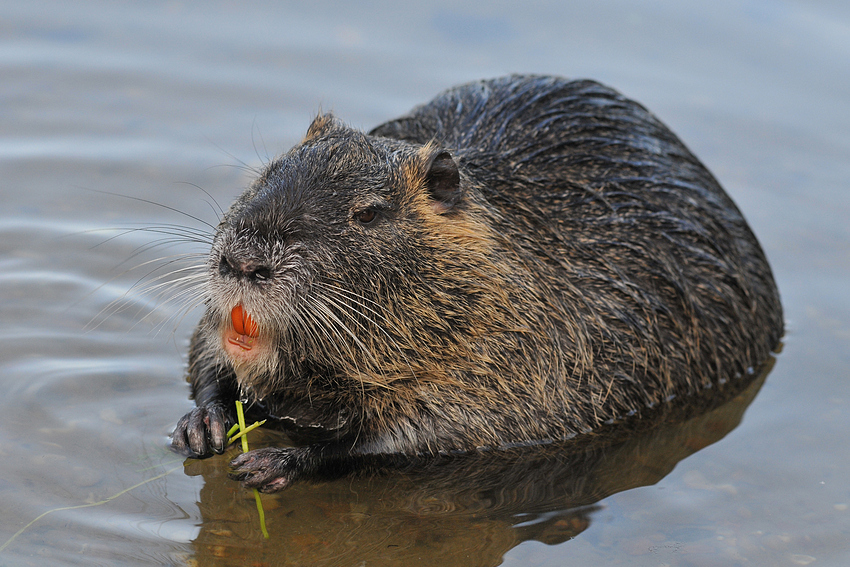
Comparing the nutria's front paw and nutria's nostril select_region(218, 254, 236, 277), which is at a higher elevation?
nutria's nostril select_region(218, 254, 236, 277)

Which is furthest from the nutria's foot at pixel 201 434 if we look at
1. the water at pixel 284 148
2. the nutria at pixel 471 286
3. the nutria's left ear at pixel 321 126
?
the nutria's left ear at pixel 321 126

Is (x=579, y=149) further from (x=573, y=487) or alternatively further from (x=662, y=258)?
(x=573, y=487)

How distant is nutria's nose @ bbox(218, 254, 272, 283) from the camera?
4535 mm

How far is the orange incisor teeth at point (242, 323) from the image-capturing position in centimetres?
471

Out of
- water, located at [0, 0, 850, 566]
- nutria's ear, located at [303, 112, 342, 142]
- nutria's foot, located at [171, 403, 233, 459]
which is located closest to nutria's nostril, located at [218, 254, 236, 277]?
nutria's foot, located at [171, 403, 233, 459]

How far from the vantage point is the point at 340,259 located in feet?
15.9

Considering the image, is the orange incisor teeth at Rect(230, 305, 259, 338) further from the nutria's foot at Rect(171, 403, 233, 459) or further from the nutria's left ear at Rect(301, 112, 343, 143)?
the nutria's left ear at Rect(301, 112, 343, 143)

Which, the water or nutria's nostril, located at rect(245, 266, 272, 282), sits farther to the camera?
the water

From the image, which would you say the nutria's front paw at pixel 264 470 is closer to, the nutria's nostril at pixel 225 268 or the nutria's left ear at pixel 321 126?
the nutria's nostril at pixel 225 268

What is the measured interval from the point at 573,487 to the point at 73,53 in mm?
5496

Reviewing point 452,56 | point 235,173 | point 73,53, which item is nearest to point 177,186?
point 235,173

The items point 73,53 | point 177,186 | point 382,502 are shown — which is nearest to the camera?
point 382,502

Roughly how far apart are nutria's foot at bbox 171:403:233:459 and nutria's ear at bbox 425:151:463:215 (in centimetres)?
138

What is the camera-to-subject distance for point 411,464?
17.6 feet
